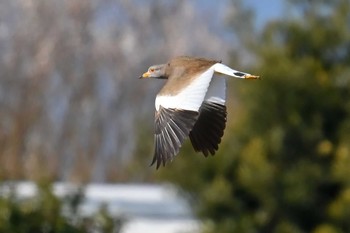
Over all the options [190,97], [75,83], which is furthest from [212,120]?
[75,83]

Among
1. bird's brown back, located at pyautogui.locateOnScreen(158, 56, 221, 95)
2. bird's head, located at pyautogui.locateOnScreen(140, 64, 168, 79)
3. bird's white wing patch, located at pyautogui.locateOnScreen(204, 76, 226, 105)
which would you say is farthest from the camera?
bird's head, located at pyautogui.locateOnScreen(140, 64, 168, 79)

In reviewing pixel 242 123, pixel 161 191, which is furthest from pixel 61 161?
pixel 242 123

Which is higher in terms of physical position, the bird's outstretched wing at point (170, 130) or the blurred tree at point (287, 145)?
the bird's outstretched wing at point (170, 130)

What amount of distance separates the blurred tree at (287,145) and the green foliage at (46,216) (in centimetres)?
161

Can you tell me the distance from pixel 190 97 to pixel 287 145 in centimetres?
502

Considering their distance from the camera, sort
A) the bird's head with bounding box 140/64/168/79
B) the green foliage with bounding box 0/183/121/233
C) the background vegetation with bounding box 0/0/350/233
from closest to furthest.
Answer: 1. the bird's head with bounding box 140/64/168/79
2. the green foliage with bounding box 0/183/121/233
3. the background vegetation with bounding box 0/0/350/233

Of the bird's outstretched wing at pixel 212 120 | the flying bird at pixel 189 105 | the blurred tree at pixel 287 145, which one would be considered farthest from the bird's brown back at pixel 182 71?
the blurred tree at pixel 287 145

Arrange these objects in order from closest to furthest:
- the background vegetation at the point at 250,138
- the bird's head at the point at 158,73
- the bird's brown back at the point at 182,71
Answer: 1. the bird's brown back at the point at 182,71
2. the bird's head at the point at 158,73
3. the background vegetation at the point at 250,138

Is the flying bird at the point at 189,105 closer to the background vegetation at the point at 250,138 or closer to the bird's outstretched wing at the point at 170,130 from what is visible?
the bird's outstretched wing at the point at 170,130

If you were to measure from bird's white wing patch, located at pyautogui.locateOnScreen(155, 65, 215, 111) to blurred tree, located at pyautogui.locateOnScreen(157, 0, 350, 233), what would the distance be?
4.57 metres

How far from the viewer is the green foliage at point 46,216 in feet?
19.1

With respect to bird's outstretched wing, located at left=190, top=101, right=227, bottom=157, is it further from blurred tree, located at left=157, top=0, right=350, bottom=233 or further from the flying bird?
blurred tree, located at left=157, top=0, right=350, bottom=233

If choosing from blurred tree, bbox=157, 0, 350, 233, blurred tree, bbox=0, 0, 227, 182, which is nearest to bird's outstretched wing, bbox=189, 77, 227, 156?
blurred tree, bbox=157, 0, 350, 233

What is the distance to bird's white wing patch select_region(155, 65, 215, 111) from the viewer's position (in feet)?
9.70
